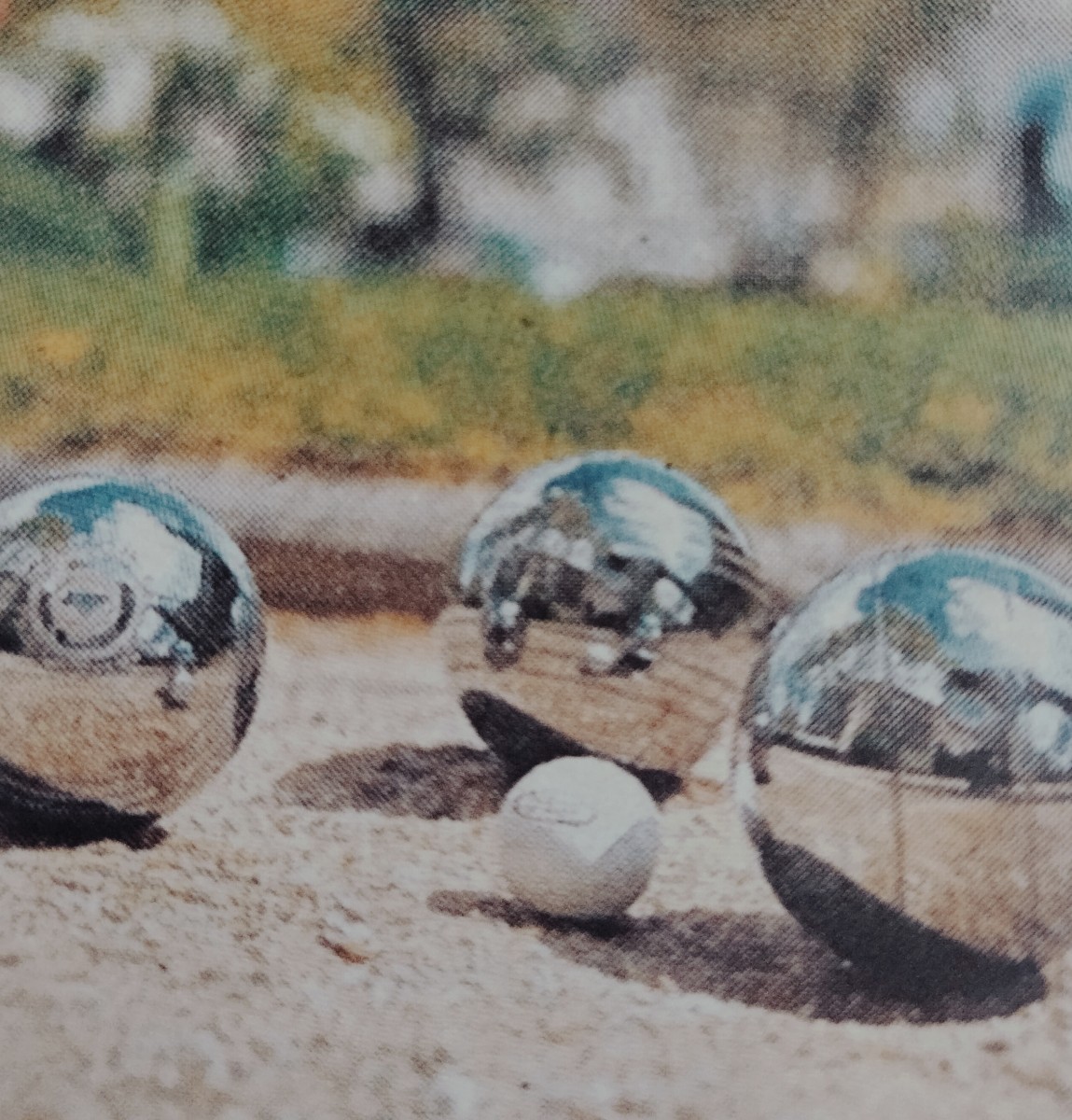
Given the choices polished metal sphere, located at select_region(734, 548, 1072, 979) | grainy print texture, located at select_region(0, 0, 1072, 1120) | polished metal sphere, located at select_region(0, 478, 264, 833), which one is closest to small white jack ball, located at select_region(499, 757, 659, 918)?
grainy print texture, located at select_region(0, 0, 1072, 1120)

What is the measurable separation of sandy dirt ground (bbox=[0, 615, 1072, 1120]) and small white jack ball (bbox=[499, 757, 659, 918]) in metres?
0.03

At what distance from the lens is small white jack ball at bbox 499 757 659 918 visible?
1.11 m

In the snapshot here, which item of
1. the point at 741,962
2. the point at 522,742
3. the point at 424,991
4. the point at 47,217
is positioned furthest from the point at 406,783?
the point at 47,217

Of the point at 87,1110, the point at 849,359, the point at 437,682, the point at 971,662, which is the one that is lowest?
the point at 87,1110

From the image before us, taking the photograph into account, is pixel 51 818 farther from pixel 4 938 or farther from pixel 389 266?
pixel 389 266

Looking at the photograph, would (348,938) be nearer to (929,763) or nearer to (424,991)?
(424,991)

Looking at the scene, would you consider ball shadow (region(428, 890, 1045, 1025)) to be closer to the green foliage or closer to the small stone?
the small stone

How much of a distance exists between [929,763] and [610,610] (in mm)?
304

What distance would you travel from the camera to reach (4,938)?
112cm

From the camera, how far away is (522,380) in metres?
1.27

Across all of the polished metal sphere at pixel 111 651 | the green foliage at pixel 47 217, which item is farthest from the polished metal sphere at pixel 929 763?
the green foliage at pixel 47 217

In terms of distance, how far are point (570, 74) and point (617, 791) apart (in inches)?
25.2

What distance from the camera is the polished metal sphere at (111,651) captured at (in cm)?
110

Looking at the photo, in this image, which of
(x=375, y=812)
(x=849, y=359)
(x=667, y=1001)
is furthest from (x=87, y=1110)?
(x=849, y=359)
